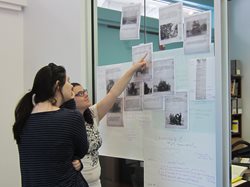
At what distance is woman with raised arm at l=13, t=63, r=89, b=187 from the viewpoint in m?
1.52

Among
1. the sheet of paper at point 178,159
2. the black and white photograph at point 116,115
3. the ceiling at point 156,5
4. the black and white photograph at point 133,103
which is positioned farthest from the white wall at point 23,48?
the sheet of paper at point 178,159

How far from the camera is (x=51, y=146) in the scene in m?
1.51

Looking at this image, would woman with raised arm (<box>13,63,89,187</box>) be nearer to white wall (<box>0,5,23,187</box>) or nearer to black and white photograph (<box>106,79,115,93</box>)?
black and white photograph (<box>106,79,115,93</box>)

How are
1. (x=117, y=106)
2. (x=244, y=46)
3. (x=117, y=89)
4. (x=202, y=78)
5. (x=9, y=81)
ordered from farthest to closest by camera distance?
(x=244, y=46), (x=9, y=81), (x=117, y=106), (x=117, y=89), (x=202, y=78)

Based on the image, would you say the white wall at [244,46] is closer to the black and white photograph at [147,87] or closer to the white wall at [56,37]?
the white wall at [56,37]

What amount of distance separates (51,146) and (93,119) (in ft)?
1.71

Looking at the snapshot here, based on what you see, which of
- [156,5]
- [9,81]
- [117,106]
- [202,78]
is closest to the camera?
[202,78]

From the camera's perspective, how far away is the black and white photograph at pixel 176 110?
1.75 metres

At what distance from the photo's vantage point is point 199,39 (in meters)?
1.67

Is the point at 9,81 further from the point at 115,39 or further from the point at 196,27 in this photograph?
the point at 196,27

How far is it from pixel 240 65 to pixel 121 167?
3516 mm

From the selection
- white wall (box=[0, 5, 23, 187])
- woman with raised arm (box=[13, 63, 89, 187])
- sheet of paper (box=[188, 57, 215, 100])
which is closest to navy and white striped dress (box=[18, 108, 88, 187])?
woman with raised arm (box=[13, 63, 89, 187])

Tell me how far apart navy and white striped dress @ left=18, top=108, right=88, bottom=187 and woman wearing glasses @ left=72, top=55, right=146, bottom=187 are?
30 centimetres

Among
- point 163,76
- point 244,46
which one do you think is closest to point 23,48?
point 163,76
